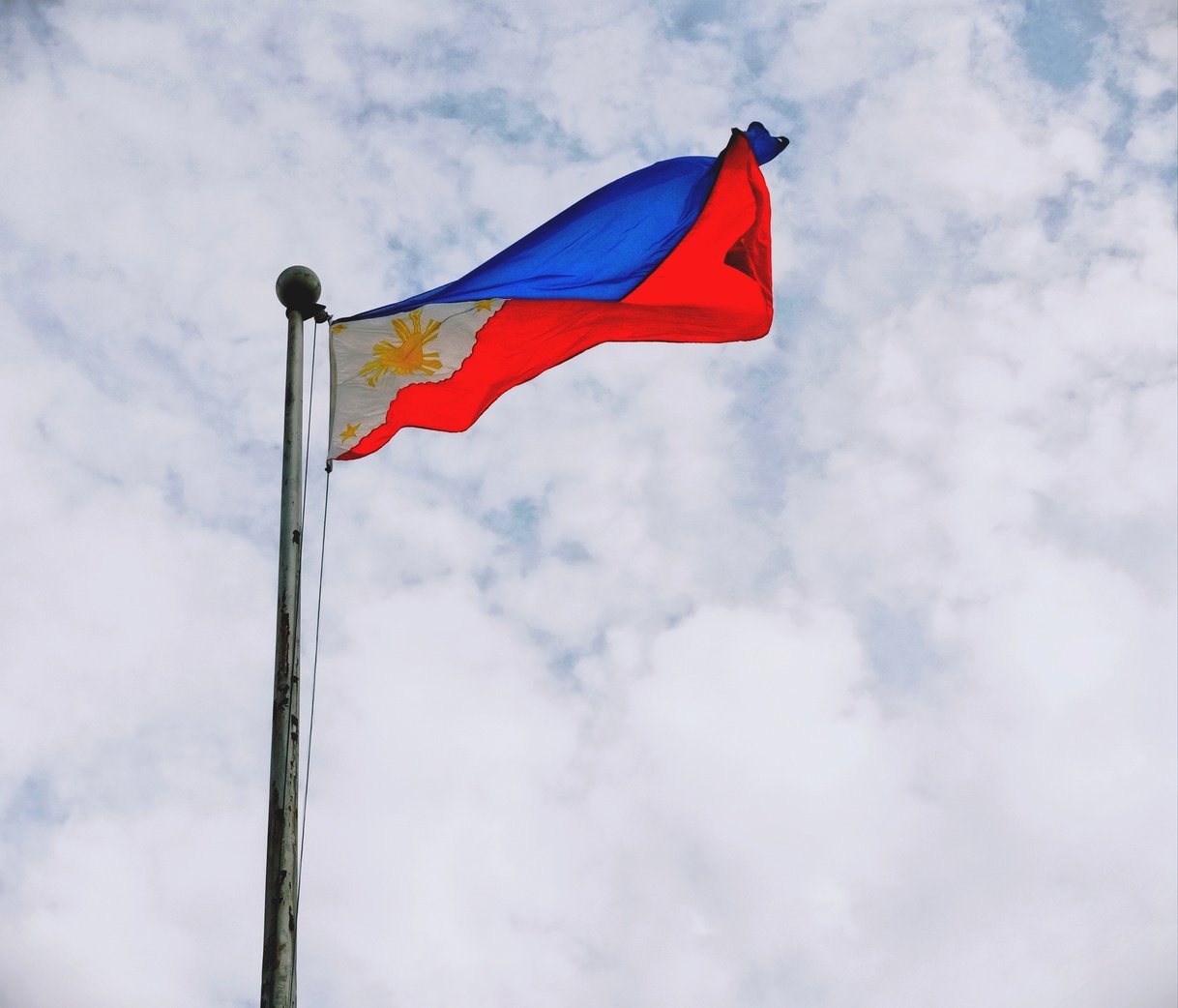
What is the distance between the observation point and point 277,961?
6.99 m

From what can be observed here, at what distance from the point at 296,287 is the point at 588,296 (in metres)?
3.83

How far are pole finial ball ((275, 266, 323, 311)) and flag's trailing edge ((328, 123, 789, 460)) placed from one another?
4.67 feet

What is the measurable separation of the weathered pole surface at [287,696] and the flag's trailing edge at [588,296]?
4.95 ft

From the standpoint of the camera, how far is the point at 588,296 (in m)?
12.7

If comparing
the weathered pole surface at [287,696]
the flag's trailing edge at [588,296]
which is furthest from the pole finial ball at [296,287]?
the flag's trailing edge at [588,296]

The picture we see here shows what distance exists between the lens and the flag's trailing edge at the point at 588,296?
1179 centimetres

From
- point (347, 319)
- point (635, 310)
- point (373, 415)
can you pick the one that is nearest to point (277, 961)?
point (373, 415)

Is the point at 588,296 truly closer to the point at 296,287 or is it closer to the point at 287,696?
the point at 296,287

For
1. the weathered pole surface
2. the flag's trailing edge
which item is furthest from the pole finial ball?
the flag's trailing edge

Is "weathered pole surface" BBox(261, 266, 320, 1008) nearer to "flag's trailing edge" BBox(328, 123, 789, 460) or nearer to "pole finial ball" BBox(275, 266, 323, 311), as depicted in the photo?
"pole finial ball" BBox(275, 266, 323, 311)

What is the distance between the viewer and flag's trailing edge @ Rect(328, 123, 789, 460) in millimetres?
11789

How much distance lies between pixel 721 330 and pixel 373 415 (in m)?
4.15

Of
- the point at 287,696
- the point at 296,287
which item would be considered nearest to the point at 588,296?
the point at 296,287

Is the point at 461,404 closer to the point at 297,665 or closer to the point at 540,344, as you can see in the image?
the point at 540,344
